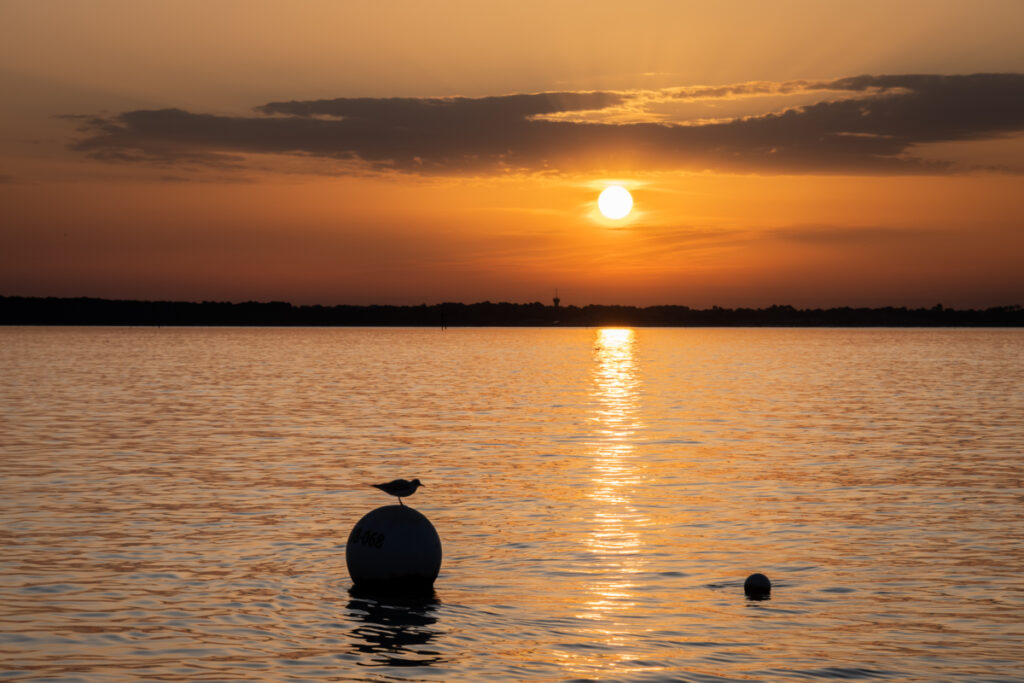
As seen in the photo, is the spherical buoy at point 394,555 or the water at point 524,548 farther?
the spherical buoy at point 394,555

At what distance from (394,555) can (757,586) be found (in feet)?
21.4

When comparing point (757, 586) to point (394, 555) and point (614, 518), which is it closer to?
point (394, 555)

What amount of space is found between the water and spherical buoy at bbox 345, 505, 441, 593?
1.89 feet

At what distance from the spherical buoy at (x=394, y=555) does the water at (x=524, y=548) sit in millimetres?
577

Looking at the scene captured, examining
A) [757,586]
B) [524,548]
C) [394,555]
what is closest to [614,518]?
[524,548]

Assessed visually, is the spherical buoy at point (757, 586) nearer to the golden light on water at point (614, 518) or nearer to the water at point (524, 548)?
the water at point (524, 548)

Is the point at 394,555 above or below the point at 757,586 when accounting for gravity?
above

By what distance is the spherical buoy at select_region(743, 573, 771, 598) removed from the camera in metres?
A: 21.1

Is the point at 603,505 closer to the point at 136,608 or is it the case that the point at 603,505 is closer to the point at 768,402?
the point at 136,608

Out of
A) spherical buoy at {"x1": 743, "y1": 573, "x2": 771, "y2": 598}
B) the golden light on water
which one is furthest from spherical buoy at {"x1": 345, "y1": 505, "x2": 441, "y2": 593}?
spherical buoy at {"x1": 743, "y1": 573, "x2": 771, "y2": 598}

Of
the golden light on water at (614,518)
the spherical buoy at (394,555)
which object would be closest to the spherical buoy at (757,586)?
the golden light on water at (614,518)

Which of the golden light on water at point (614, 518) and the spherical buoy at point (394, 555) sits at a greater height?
the spherical buoy at point (394, 555)

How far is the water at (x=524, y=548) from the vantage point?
56.8 feet

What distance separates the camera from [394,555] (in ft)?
69.7
